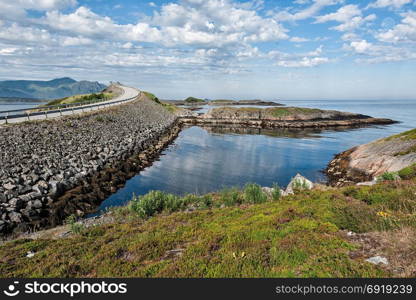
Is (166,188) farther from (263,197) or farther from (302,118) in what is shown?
(302,118)

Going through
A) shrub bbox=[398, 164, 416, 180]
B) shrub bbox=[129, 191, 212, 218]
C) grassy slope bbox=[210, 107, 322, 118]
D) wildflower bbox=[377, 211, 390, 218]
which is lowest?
shrub bbox=[129, 191, 212, 218]

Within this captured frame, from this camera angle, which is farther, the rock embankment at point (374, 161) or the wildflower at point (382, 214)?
the rock embankment at point (374, 161)

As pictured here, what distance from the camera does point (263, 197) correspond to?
12.7m

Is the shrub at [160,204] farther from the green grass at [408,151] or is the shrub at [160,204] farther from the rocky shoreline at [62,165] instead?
the green grass at [408,151]

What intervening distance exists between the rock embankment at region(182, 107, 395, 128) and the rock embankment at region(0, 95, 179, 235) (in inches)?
1992

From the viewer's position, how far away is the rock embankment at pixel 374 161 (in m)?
19.9

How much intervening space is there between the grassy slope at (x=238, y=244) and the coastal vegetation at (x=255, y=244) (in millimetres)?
26

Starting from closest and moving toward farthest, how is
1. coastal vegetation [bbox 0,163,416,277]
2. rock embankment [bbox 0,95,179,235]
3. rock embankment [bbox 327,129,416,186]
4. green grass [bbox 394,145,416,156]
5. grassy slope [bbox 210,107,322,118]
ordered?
coastal vegetation [bbox 0,163,416,277]
rock embankment [bbox 0,95,179,235]
rock embankment [bbox 327,129,416,186]
green grass [bbox 394,145,416,156]
grassy slope [bbox 210,107,322,118]

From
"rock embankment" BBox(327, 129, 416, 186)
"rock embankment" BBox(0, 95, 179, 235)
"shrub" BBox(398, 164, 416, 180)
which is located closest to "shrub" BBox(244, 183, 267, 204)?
"shrub" BBox(398, 164, 416, 180)

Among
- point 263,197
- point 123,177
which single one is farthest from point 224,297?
point 123,177

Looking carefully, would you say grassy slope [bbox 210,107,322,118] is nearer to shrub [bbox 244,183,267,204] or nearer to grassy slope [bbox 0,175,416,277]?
shrub [bbox 244,183,267,204]

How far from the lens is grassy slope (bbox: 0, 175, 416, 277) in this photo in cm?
563

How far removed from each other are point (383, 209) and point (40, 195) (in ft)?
54.2

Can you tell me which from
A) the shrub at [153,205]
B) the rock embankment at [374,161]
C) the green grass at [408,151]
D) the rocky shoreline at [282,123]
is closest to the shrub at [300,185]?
the shrub at [153,205]
